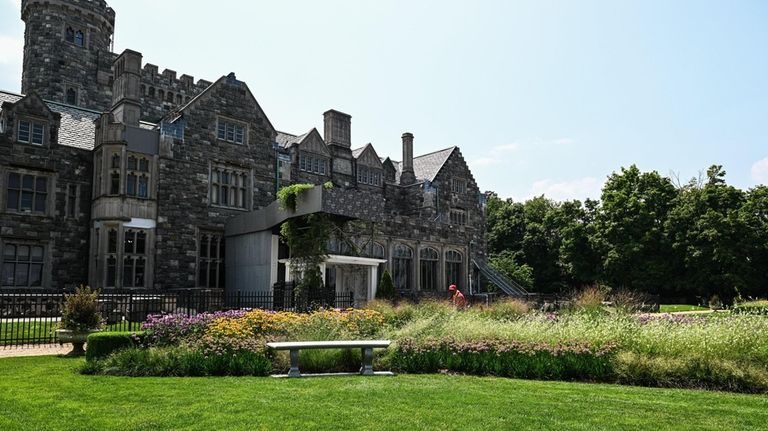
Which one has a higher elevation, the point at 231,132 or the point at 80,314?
the point at 231,132

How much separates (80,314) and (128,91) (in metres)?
14.8

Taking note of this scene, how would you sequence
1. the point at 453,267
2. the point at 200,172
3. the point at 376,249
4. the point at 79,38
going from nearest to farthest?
the point at 200,172
the point at 376,249
the point at 453,267
the point at 79,38

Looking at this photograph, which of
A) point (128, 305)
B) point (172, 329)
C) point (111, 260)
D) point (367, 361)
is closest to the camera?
point (367, 361)

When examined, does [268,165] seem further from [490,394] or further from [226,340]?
[490,394]

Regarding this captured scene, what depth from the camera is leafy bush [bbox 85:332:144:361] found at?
41.4ft

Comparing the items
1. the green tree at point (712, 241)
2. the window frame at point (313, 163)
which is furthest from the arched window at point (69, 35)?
the green tree at point (712, 241)

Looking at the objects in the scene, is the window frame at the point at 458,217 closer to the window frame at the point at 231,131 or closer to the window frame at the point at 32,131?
the window frame at the point at 231,131

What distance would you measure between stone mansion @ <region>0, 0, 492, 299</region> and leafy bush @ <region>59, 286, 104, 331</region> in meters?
10.4

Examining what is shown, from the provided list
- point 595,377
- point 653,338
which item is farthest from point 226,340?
point 653,338

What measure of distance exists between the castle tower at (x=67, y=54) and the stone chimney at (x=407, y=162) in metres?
19.7

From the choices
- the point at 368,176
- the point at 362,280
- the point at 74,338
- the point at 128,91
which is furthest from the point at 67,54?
the point at 74,338

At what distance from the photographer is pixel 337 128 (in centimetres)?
3712

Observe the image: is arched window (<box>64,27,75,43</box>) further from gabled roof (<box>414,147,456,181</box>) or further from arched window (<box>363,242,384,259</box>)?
gabled roof (<box>414,147,456,181</box>)

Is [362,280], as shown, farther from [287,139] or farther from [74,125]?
[74,125]
